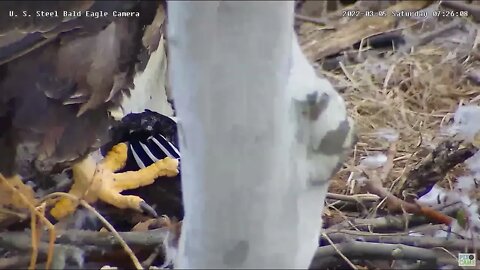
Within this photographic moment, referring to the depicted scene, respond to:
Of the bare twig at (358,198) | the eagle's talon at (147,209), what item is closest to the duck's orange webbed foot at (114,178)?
the eagle's talon at (147,209)

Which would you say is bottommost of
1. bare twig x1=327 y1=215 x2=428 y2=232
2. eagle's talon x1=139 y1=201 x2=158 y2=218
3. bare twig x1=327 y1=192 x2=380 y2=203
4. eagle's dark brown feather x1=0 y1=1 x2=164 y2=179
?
eagle's talon x1=139 y1=201 x2=158 y2=218

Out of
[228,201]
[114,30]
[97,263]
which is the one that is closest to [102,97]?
[114,30]

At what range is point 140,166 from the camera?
0.74 m

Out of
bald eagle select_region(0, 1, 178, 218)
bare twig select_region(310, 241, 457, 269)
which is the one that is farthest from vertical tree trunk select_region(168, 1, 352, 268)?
bald eagle select_region(0, 1, 178, 218)

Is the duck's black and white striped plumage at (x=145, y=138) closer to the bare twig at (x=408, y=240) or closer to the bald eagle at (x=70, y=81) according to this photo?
the bald eagle at (x=70, y=81)

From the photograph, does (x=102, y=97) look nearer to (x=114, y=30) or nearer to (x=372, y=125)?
(x=114, y=30)

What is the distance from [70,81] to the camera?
25.3 inches

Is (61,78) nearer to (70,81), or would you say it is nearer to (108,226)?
(70,81)

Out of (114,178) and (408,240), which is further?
(114,178)

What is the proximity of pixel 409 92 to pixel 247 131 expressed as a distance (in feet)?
1.23

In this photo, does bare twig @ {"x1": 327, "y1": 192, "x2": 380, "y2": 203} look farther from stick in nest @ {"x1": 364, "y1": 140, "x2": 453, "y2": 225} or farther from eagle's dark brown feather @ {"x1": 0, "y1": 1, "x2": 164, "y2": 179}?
eagle's dark brown feather @ {"x1": 0, "y1": 1, "x2": 164, "y2": 179}

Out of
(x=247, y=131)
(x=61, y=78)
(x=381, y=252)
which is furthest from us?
(x=61, y=78)

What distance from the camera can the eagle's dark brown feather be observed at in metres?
0.61

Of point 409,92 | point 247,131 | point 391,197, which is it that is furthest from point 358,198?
point 247,131
